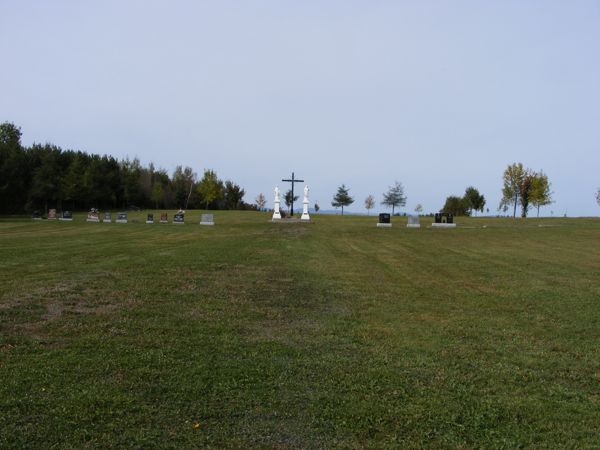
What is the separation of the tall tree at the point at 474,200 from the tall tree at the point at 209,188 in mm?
37577

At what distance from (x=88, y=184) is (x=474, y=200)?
5206 centimetres

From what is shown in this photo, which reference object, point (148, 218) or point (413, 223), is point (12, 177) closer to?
point (148, 218)

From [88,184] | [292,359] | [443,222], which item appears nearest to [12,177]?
[88,184]

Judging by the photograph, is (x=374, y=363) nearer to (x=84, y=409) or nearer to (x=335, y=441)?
(x=335, y=441)

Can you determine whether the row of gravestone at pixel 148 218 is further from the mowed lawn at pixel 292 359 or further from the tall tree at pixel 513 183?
the tall tree at pixel 513 183

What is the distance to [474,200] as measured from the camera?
70250mm

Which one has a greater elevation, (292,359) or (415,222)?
(415,222)

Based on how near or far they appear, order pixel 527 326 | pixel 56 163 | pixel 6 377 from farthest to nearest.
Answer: pixel 56 163
pixel 527 326
pixel 6 377

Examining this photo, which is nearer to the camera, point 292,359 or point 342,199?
point 292,359

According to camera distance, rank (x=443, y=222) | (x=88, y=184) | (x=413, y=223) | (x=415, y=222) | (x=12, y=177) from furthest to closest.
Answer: (x=88, y=184) < (x=12, y=177) < (x=443, y=222) < (x=415, y=222) < (x=413, y=223)

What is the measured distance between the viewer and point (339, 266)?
13570 mm

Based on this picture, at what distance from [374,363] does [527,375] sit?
157cm

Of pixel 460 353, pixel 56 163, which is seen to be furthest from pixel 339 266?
pixel 56 163

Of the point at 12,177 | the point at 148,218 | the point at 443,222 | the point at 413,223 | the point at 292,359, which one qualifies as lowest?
the point at 292,359
